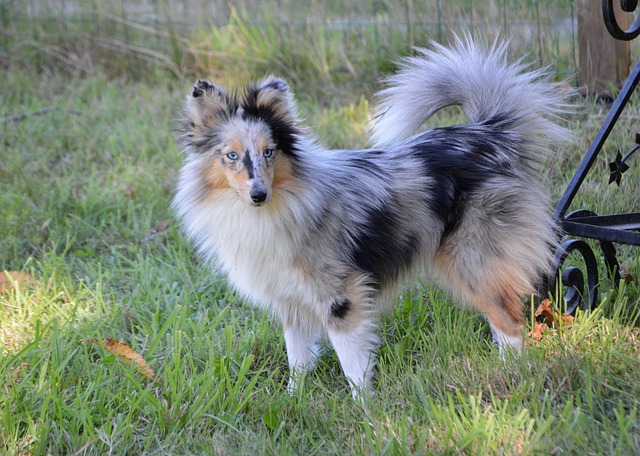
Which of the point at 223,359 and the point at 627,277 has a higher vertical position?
the point at 627,277

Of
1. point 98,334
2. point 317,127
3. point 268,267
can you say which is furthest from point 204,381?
point 317,127

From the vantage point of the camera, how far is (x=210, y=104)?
332 cm

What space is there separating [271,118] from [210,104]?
285 mm

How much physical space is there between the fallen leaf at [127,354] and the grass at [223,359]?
5 cm

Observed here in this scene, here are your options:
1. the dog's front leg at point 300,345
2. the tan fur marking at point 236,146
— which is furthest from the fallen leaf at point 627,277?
the tan fur marking at point 236,146

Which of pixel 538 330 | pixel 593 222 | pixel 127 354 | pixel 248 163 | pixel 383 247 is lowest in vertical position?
pixel 127 354

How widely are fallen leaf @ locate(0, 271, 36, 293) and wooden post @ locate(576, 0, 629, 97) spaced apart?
394 centimetres

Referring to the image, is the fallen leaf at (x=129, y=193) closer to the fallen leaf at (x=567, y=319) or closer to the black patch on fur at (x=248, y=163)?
the black patch on fur at (x=248, y=163)

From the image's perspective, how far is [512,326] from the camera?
11.1 feet

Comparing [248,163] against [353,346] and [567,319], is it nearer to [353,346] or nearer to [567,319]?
[353,346]

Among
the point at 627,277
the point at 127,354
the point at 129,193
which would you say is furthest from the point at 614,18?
the point at 129,193

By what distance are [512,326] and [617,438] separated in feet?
3.18

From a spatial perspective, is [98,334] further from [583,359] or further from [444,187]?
[583,359]

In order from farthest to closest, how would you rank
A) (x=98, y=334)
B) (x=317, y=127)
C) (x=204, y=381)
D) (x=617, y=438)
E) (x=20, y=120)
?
(x=20, y=120)
(x=317, y=127)
(x=98, y=334)
(x=204, y=381)
(x=617, y=438)
